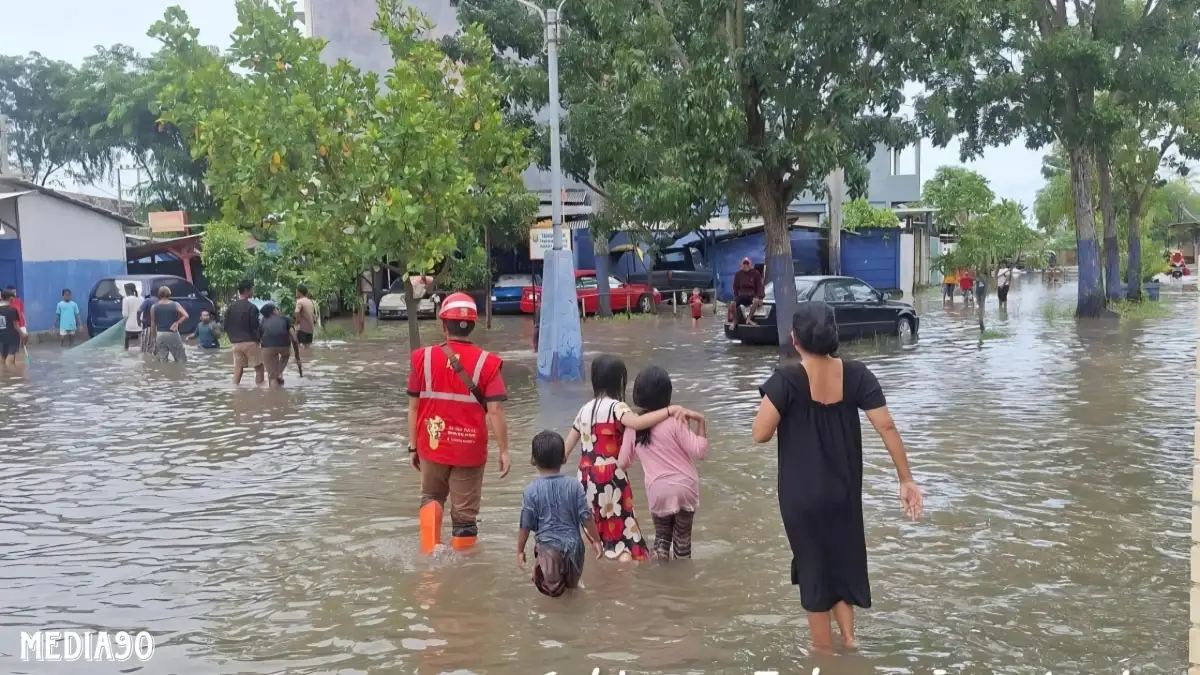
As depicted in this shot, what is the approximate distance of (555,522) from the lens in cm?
589

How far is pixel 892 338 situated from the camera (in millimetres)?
21812

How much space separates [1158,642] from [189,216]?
41.0 metres

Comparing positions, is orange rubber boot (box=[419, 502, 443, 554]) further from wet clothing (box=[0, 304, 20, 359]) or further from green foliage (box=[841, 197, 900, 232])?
green foliage (box=[841, 197, 900, 232])

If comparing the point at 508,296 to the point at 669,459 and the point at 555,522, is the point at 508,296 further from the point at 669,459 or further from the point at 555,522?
the point at 555,522

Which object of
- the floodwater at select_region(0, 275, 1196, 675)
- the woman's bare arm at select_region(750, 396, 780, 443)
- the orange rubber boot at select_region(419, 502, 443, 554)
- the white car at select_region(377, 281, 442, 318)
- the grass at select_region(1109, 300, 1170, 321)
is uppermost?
the white car at select_region(377, 281, 442, 318)

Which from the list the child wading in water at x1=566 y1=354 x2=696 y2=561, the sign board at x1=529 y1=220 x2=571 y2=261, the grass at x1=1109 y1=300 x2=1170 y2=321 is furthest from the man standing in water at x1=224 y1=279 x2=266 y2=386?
the grass at x1=1109 y1=300 x2=1170 y2=321

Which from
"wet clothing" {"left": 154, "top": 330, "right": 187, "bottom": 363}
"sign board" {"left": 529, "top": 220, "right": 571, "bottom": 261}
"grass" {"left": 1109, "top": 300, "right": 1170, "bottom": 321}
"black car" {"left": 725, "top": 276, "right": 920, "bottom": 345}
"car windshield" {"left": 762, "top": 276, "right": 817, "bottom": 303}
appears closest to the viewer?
"sign board" {"left": 529, "top": 220, "right": 571, "bottom": 261}

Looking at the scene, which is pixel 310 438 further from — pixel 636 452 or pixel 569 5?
pixel 569 5

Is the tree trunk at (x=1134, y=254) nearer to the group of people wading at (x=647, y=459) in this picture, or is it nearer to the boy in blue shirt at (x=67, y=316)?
the boy in blue shirt at (x=67, y=316)

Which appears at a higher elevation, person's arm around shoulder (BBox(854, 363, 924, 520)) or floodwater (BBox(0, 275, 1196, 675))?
person's arm around shoulder (BBox(854, 363, 924, 520))

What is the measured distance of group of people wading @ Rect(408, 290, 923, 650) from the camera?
4828 millimetres

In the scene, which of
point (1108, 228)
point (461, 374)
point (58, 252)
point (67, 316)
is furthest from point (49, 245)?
point (1108, 228)

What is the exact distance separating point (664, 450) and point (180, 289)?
75.3ft

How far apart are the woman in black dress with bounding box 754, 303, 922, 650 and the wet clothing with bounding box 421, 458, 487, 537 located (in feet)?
7.67
